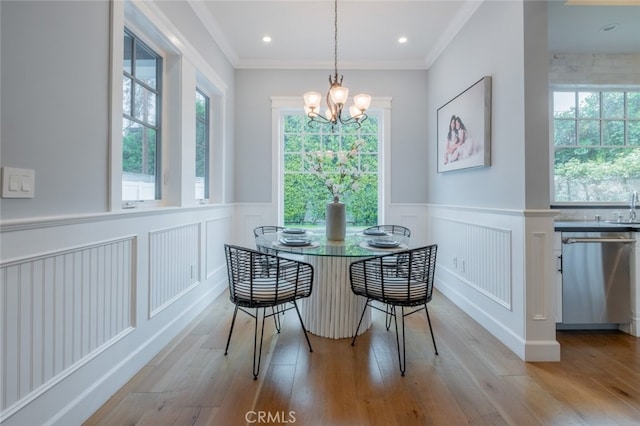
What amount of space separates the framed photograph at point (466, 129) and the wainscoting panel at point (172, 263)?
108 inches

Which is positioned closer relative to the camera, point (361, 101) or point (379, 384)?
point (379, 384)

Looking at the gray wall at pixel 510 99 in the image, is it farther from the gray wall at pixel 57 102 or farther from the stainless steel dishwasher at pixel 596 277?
the gray wall at pixel 57 102

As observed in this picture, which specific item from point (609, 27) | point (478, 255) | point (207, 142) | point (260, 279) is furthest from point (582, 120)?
point (207, 142)

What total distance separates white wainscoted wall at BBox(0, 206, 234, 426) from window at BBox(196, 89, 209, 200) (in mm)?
1039

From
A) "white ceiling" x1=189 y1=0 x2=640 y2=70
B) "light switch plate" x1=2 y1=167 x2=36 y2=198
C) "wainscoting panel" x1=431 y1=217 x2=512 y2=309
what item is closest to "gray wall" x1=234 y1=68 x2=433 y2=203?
"white ceiling" x1=189 y1=0 x2=640 y2=70

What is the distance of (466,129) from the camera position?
3.06 metres

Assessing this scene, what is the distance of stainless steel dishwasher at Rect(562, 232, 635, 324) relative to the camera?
2.51m

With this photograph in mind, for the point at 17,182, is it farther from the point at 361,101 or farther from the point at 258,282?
the point at 361,101

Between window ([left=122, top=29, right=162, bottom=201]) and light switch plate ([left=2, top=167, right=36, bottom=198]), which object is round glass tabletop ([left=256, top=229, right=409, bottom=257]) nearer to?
window ([left=122, top=29, right=162, bottom=201])

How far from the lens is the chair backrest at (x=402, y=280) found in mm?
2121

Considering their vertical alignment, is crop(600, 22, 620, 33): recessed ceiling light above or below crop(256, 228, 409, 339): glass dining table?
above

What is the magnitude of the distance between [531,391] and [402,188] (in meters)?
2.85

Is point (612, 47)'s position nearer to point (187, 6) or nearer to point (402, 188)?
point (402, 188)

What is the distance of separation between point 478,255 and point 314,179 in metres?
2.36
